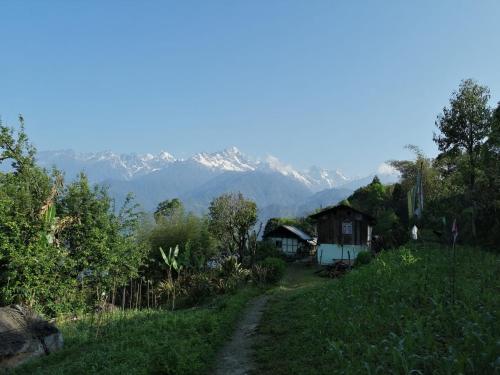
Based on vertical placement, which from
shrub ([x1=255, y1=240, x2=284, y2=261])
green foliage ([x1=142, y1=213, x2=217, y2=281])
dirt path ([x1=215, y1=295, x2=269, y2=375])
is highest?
green foliage ([x1=142, y1=213, x2=217, y2=281])

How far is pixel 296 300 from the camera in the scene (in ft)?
64.6

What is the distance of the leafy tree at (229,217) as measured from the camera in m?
47.1

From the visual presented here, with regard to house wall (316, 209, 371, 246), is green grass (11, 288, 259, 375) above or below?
below

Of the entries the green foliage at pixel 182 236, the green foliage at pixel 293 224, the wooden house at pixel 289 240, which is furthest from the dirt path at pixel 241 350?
the green foliage at pixel 293 224

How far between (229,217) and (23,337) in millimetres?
33825

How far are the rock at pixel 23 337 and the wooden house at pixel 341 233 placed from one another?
101 feet

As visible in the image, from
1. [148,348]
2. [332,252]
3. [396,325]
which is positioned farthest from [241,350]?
[332,252]

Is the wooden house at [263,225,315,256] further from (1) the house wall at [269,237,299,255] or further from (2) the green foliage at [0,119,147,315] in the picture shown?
(2) the green foliage at [0,119,147,315]

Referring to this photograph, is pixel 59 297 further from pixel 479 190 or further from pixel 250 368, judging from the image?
pixel 479 190

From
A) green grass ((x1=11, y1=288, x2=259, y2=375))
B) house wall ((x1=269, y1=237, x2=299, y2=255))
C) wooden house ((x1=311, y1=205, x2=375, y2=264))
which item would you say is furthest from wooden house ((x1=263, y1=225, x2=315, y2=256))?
green grass ((x1=11, y1=288, x2=259, y2=375))

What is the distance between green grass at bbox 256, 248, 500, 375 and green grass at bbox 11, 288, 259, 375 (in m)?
1.60

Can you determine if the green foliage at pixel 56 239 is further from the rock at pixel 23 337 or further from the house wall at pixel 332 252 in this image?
the house wall at pixel 332 252

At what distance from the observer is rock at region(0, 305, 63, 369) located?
1589cm

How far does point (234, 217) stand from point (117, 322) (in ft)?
98.2
